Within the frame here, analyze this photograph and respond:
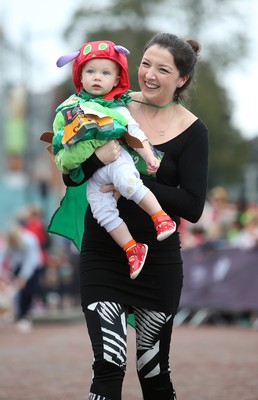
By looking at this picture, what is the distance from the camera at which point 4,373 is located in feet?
34.3

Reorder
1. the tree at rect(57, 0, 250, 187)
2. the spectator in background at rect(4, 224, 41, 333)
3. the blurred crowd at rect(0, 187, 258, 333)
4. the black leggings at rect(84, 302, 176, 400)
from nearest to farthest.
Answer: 1. the black leggings at rect(84, 302, 176, 400)
2. the blurred crowd at rect(0, 187, 258, 333)
3. the spectator in background at rect(4, 224, 41, 333)
4. the tree at rect(57, 0, 250, 187)

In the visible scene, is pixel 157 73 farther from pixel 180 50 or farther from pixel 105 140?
pixel 105 140

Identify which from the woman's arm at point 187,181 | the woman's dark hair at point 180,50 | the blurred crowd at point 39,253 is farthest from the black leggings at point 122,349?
the blurred crowd at point 39,253

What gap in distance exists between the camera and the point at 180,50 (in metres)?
5.44

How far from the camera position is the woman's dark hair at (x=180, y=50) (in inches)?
214

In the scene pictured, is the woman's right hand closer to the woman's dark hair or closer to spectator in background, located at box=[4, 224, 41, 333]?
the woman's dark hair

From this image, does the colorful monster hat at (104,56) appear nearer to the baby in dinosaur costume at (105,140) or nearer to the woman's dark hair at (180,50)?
the baby in dinosaur costume at (105,140)

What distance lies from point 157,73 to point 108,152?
18.8 inches

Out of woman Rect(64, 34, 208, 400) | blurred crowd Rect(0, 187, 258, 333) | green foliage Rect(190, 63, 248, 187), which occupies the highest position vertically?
green foliage Rect(190, 63, 248, 187)

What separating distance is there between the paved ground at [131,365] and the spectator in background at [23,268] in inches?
47.9

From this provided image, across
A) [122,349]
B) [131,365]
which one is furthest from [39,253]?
[122,349]

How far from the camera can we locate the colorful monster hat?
538 centimetres

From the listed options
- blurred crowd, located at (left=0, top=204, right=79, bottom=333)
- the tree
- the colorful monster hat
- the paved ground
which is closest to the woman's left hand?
the colorful monster hat

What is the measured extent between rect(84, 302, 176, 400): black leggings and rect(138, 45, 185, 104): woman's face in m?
1.05
